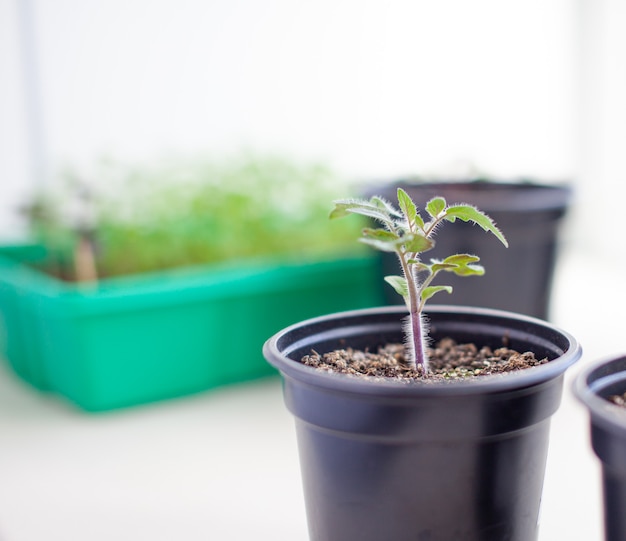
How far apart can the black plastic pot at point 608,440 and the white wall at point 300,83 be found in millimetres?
987

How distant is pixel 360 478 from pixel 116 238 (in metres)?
0.86

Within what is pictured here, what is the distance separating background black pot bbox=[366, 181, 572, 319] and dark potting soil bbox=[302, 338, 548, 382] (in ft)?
1.30

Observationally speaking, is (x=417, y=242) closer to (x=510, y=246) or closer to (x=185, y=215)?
(x=510, y=246)

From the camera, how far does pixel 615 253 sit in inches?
75.5

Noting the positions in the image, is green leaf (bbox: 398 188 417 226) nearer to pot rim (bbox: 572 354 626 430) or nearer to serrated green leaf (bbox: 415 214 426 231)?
serrated green leaf (bbox: 415 214 426 231)

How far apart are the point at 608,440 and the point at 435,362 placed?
230 mm

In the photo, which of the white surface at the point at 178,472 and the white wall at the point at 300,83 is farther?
the white wall at the point at 300,83

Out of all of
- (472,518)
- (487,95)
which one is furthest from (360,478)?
(487,95)

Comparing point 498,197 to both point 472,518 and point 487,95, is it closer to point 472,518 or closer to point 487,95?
point 472,518

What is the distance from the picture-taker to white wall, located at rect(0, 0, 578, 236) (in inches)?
60.4

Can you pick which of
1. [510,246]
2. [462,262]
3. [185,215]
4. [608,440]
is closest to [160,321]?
[185,215]

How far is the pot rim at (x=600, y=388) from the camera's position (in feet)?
1.58

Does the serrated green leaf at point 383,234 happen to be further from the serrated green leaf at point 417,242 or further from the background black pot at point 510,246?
the background black pot at point 510,246

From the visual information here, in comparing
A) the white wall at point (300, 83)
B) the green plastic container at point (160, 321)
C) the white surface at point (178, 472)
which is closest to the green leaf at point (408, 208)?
the white surface at point (178, 472)
